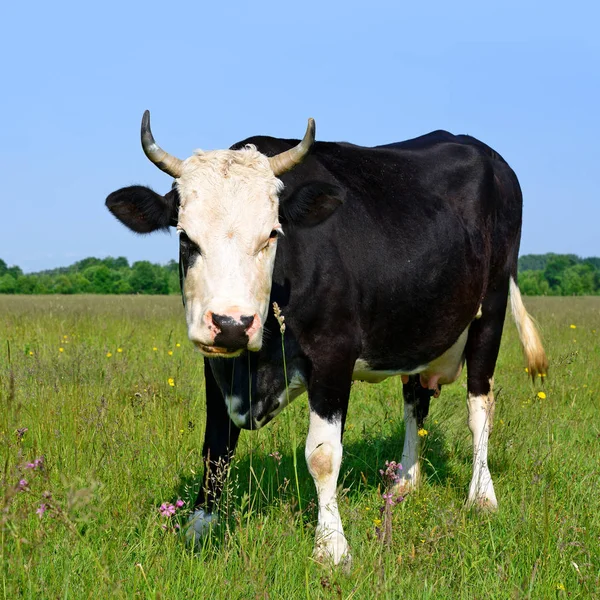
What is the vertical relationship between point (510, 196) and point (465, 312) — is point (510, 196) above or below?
above

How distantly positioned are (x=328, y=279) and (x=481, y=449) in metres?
2.17

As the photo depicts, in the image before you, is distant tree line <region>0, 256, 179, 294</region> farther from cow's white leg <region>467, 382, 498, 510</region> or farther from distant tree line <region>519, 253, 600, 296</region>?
cow's white leg <region>467, 382, 498, 510</region>

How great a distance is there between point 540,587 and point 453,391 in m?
5.66

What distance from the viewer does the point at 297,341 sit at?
4.36 m

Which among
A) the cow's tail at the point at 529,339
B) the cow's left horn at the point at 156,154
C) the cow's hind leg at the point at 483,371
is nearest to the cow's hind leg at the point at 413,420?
the cow's hind leg at the point at 483,371

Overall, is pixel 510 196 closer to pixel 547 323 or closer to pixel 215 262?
pixel 215 262

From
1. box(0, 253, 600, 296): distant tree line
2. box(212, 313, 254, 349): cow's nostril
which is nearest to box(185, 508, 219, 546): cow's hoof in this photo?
box(212, 313, 254, 349): cow's nostril

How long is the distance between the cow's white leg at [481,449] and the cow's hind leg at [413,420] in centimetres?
38

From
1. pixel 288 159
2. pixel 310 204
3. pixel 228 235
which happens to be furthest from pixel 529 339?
pixel 228 235

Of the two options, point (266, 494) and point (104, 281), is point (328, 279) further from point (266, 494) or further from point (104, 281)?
point (104, 281)

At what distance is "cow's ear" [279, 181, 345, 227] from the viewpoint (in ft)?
13.8

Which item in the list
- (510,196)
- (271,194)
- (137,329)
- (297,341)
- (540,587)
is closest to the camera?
(540,587)

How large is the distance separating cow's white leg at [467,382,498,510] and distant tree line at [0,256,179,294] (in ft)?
218

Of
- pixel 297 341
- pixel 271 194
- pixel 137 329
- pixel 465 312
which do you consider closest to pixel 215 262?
pixel 271 194
